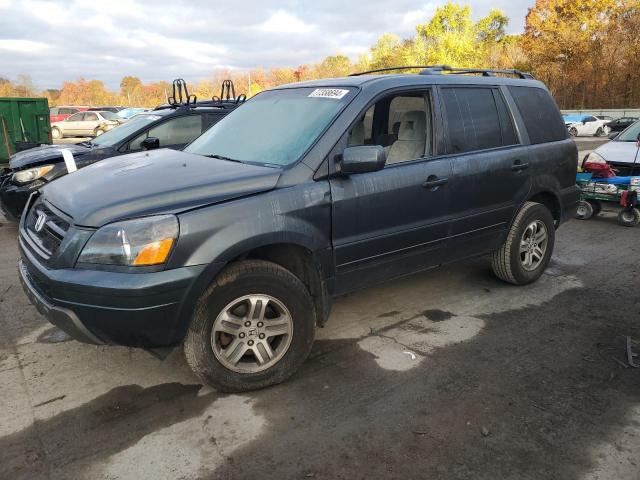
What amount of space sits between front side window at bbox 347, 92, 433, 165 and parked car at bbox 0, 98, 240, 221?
288 cm

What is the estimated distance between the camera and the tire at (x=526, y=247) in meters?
4.65

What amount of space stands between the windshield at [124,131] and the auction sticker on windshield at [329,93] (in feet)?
13.1

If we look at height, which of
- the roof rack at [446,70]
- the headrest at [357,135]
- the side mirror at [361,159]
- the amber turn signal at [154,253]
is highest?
the roof rack at [446,70]

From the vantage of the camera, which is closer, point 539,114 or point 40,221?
point 40,221

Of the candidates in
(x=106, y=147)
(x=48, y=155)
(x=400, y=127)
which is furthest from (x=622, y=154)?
(x=48, y=155)

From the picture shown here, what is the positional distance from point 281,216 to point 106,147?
4695 mm

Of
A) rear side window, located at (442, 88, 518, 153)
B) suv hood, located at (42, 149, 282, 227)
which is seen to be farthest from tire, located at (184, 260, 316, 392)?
rear side window, located at (442, 88, 518, 153)

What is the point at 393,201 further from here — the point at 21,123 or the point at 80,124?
the point at 80,124

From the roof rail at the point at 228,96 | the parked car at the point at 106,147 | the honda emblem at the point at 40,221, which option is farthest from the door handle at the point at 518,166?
the roof rail at the point at 228,96

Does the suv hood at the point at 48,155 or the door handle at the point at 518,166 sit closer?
the door handle at the point at 518,166

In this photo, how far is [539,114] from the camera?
15.9ft

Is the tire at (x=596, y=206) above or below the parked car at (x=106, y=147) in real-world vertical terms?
below

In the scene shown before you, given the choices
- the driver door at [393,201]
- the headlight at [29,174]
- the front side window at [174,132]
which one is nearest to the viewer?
the driver door at [393,201]

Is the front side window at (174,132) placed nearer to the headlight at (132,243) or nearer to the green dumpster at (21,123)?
the headlight at (132,243)
